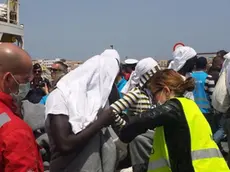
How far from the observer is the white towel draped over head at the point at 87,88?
281 cm

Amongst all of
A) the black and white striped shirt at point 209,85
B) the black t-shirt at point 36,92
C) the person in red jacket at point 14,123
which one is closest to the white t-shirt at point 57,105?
the person in red jacket at point 14,123

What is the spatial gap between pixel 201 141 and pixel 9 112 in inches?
52.3

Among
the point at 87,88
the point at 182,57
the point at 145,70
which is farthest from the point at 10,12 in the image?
the point at 87,88

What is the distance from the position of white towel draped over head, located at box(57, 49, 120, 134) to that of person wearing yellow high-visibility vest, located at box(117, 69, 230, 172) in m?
0.29

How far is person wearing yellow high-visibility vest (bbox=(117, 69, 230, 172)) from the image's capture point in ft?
9.02

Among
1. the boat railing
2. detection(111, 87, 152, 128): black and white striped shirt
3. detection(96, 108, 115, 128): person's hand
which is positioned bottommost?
the boat railing

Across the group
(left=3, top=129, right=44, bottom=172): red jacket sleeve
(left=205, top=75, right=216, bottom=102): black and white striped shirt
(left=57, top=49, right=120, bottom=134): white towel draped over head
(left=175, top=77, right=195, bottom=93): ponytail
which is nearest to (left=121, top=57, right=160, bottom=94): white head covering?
(left=57, top=49, right=120, bottom=134): white towel draped over head

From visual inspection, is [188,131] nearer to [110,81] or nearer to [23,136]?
[110,81]

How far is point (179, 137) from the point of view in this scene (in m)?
2.76

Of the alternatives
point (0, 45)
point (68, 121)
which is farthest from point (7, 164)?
point (68, 121)

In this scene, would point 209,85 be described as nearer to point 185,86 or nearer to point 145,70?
point 145,70

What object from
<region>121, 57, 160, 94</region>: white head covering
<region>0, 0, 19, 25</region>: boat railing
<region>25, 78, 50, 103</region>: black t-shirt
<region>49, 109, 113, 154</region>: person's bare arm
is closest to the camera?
<region>49, 109, 113, 154</region>: person's bare arm

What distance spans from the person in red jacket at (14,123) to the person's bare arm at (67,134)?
59 cm

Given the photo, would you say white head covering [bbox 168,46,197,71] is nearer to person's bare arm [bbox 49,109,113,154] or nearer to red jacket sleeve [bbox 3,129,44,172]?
person's bare arm [bbox 49,109,113,154]
